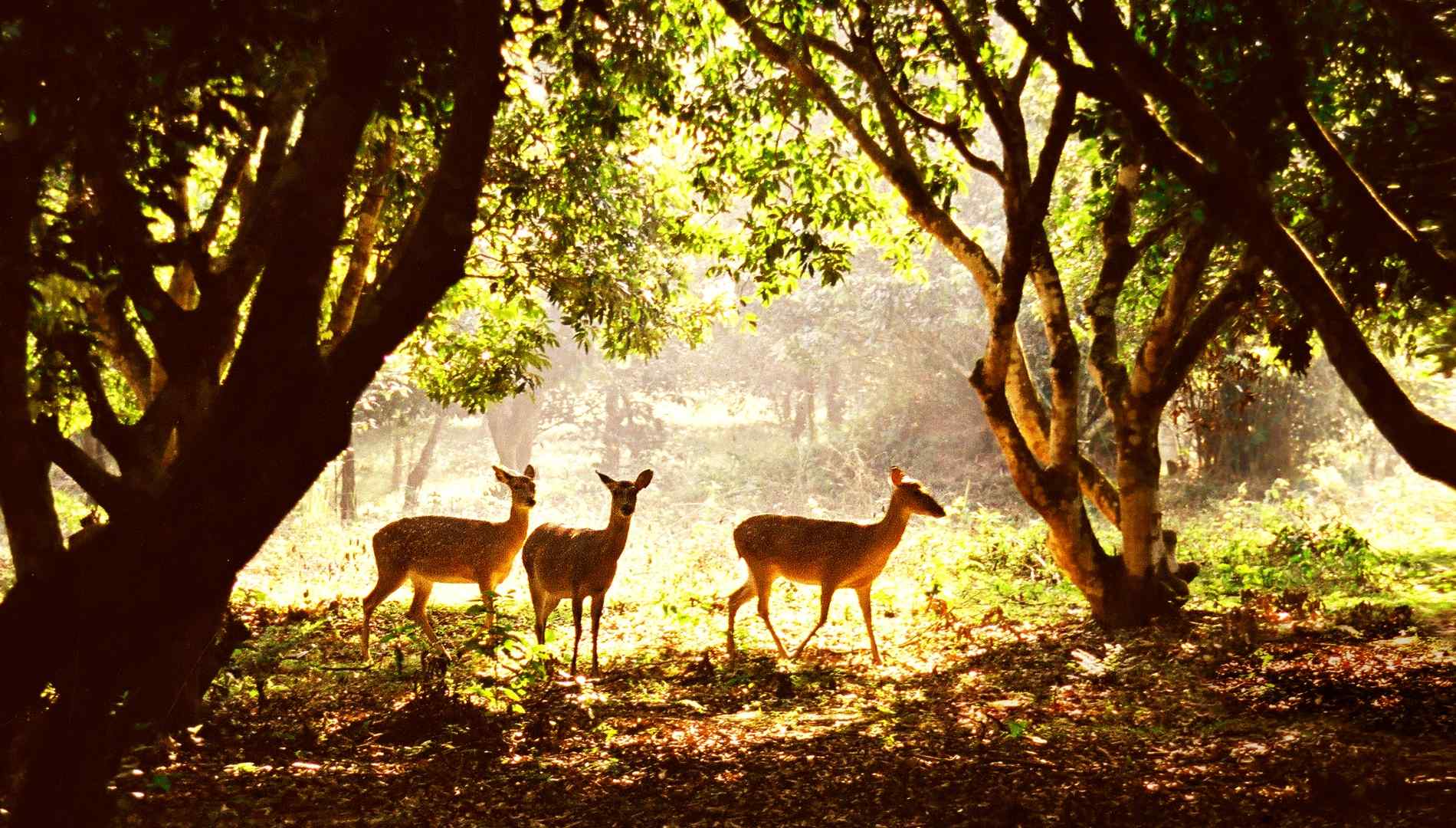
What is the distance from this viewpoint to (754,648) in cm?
1021

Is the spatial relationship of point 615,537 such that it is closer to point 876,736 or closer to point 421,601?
point 421,601

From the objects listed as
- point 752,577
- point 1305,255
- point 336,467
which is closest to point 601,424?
point 336,467

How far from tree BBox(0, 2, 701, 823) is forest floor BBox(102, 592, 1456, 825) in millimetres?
1006

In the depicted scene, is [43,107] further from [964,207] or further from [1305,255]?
[964,207]

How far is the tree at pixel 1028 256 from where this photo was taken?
882 centimetres

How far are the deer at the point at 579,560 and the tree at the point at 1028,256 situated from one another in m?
3.33

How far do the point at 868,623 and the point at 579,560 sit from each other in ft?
9.24

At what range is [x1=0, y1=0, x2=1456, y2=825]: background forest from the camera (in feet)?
11.9

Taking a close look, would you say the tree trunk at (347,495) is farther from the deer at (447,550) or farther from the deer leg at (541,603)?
the deer leg at (541,603)

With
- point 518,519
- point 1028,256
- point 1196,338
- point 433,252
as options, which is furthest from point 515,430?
point 433,252

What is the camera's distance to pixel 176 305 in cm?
543

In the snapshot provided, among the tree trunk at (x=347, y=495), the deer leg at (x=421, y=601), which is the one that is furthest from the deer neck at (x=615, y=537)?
the tree trunk at (x=347, y=495)

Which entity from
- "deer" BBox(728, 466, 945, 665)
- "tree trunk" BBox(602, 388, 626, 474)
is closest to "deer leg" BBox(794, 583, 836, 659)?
"deer" BBox(728, 466, 945, 665)

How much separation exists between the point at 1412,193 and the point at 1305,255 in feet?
8.05
